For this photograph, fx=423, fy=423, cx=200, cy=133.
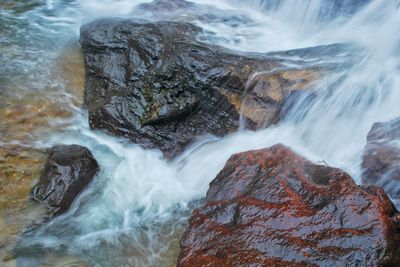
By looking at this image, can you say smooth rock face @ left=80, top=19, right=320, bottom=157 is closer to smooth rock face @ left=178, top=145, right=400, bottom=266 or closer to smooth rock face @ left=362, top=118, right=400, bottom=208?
smooth rock face @ left=362, top=118, right=400, bottom=208

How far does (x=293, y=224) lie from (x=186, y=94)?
10.1ft

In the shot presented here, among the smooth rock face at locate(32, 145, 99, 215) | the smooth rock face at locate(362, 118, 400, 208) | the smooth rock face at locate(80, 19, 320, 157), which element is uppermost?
the smooth rock face at locate(362, 118, 400, 208)

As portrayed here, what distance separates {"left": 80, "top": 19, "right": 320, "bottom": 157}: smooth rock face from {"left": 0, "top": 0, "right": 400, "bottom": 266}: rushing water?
0.22 metres

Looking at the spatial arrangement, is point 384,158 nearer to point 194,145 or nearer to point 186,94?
point 194,145

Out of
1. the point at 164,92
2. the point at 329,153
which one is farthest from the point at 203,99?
the point at 329,153

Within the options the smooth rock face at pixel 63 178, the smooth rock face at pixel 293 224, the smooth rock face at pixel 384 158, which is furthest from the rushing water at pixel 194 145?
the smooth rock face at pixel 293 224

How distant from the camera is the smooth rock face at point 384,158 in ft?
15.4

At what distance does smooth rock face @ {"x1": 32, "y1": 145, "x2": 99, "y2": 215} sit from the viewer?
16.9ft

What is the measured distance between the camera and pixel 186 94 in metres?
6.43

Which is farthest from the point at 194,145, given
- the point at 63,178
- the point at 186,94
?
the point at 63,178

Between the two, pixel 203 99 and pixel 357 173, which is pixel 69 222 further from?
pixel 357 173

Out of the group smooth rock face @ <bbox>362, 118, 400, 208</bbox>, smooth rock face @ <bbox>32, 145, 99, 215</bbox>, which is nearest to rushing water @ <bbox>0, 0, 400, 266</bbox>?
smooth rock face @ <bbox>32, 145, 99, 215</bbox>

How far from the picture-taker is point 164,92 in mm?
6484

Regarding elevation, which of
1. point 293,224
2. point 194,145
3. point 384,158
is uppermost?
point 384,158
